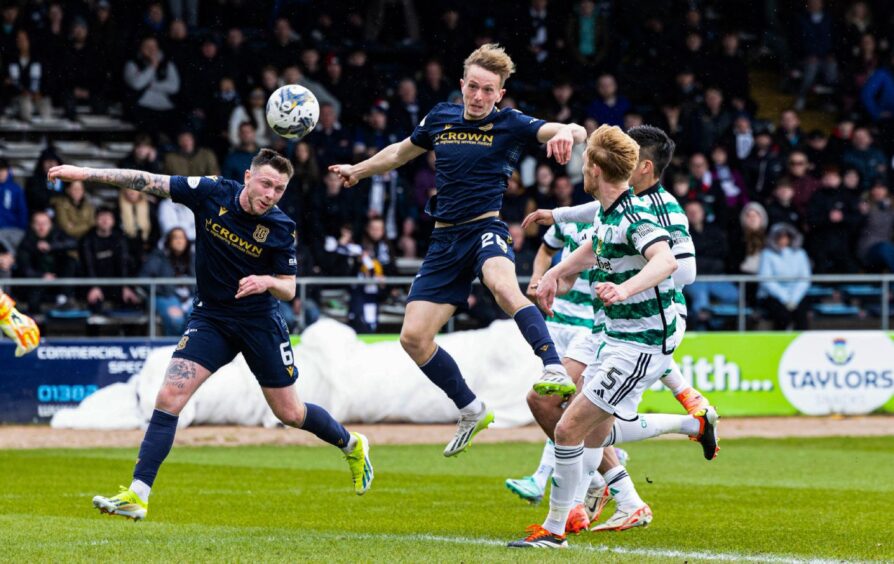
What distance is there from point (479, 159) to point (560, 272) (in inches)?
49.3

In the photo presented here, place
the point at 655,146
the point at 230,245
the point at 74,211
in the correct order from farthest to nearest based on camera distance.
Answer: the point at 74,211, the point at 230,245, the point at 655,146

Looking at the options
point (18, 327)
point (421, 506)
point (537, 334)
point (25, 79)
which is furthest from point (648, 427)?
point (25, 79)

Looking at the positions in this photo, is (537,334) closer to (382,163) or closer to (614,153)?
(614,153)

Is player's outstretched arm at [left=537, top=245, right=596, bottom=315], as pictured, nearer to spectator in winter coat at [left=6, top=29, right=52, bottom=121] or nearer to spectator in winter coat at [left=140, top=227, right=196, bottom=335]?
spectator in winter coat at [left=140, top=227, right=196, bottom=335]

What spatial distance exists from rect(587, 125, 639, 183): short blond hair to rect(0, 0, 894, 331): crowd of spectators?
33.9 ft

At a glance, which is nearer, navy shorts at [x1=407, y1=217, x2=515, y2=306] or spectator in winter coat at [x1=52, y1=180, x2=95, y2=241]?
navy shorts at [x1=407, y1=217, x2=515, y2=306]

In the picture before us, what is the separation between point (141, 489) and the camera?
28.3ft

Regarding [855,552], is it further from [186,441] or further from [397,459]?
[186,441]

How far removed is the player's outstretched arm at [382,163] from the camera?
32.1 feet

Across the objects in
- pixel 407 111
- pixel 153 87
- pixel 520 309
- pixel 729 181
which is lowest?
pixel 520 309

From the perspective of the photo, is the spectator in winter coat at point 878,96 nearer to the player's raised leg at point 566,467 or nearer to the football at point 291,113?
the football at point 291,113

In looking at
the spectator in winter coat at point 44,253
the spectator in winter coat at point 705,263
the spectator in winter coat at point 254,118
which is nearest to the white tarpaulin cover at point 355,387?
Result: the spectator in winter coat at point 44,253

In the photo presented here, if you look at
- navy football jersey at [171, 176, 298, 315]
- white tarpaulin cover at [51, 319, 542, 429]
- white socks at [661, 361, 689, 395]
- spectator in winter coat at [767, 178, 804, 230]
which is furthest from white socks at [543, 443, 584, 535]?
spectator in winter coat at [767, 178, 804, 230]

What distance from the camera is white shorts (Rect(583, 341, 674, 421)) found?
8.02m
